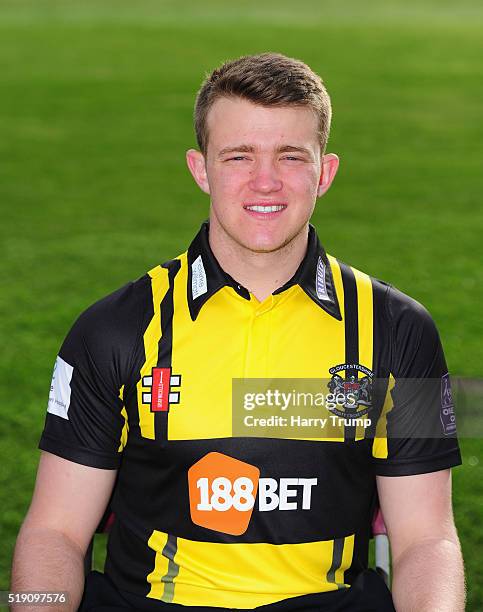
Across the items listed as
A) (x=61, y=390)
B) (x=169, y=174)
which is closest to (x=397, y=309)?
(x=61, y=390)

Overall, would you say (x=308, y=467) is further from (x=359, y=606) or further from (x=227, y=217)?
(x=227, y=217)

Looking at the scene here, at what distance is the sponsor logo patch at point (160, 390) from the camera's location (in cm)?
283

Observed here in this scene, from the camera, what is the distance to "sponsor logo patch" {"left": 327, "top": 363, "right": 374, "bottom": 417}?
9.47 ft

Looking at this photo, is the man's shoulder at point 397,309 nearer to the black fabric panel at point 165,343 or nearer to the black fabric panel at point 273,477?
the black fabric panel at point 273,477

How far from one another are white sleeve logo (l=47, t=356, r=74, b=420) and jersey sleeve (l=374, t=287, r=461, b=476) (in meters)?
0.74

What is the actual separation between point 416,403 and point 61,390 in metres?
0.83

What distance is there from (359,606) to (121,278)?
592 centimetres

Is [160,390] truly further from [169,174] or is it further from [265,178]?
[169,174]

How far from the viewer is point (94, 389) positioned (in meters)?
2.85

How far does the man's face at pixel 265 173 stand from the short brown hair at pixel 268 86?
22 millimetres

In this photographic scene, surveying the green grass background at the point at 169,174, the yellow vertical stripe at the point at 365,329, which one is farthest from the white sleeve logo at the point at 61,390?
the green grass background at the point at 169,174

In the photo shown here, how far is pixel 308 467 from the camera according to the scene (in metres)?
2.83

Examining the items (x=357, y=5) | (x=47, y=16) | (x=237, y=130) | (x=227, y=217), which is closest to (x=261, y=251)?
(x=227, y=217)

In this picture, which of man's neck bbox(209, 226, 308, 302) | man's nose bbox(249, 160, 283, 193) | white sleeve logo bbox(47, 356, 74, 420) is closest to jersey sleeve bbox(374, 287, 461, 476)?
man's neck bbox(209, 226, 308, 302)
